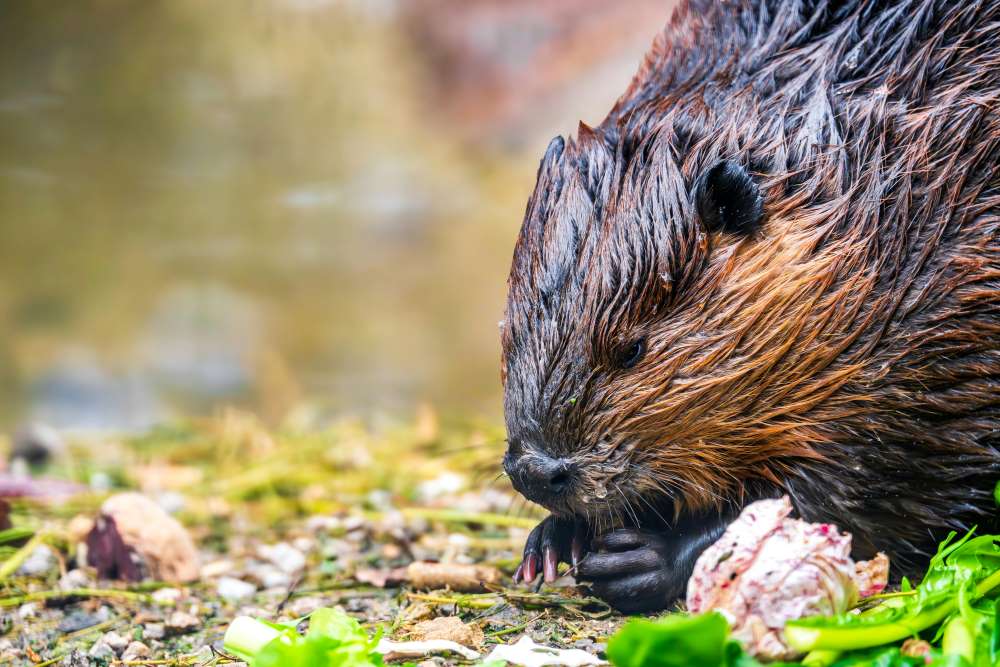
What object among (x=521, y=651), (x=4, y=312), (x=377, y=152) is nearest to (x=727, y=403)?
(x=521, y=651)

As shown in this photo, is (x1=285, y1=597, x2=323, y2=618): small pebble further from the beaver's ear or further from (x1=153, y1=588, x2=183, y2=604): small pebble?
the beaver's ear

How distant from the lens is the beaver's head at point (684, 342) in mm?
2387

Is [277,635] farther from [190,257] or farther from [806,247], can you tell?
[190,257]

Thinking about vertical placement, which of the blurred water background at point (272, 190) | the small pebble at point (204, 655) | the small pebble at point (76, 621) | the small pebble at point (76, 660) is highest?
the blurred water background at point (272, 190)

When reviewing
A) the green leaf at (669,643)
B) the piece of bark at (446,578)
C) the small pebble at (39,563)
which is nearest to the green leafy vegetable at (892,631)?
the green leaf at (669,643)

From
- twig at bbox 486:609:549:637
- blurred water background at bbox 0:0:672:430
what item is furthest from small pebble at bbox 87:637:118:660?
blurred water background at bbox 0:0:672:430

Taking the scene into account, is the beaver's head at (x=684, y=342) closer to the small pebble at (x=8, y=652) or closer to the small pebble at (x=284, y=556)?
the small pebble at (x=284, y=556)

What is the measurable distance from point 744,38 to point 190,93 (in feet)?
10.9

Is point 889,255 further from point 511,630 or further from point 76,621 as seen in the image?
point 76,621

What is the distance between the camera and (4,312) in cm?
538

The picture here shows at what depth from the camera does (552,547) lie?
9.03 ft

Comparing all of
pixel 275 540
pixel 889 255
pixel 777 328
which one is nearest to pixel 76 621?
pixel 275 540

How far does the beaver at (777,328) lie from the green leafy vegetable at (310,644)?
0.62 meters

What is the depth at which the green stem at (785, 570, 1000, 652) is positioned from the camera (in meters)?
1.87
